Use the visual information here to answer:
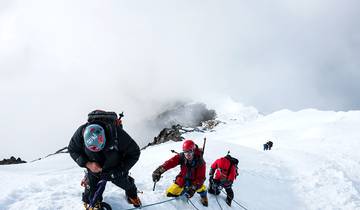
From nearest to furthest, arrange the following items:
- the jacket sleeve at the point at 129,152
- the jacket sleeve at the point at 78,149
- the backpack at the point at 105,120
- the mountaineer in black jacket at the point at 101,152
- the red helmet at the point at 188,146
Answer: the mountaineer in black jacket at the point at 101,152
the backpack at the point at 105,120
the jacket sleeve at the point at 78,149
the jacket sleeve at the point at 129,152
the red helmet at the point at 188,146

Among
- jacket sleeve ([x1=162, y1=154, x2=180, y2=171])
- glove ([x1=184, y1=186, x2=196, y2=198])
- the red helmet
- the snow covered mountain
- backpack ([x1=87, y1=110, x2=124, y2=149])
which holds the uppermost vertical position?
backpack ([x1=87, y1=110, x2=124, y2=149])

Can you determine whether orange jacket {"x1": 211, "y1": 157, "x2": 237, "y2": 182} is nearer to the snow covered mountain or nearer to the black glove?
the snow covered mountain

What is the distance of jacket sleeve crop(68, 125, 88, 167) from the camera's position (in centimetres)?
723

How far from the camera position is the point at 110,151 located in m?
7.28

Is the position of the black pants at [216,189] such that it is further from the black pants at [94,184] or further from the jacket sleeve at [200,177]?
the black pants at [94,184]

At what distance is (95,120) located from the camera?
7.14 meters

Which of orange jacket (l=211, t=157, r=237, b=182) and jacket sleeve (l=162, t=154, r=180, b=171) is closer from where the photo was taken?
jacket sleeve (l=162, t=154, r=180, b=171)

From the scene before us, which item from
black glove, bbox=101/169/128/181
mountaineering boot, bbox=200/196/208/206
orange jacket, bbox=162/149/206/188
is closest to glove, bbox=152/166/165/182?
orange jacket, bbox=162/149/206/188

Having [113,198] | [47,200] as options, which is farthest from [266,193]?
[47,200]

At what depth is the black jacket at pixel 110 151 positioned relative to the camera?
23.7ft

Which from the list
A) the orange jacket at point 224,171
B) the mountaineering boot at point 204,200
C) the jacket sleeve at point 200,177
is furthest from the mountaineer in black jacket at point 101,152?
the orange jacket at point 224,171

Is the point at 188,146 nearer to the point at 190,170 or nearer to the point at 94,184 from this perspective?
the point at 190,170

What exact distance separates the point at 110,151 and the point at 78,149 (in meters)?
0.67

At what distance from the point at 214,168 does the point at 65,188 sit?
525 centimetres
